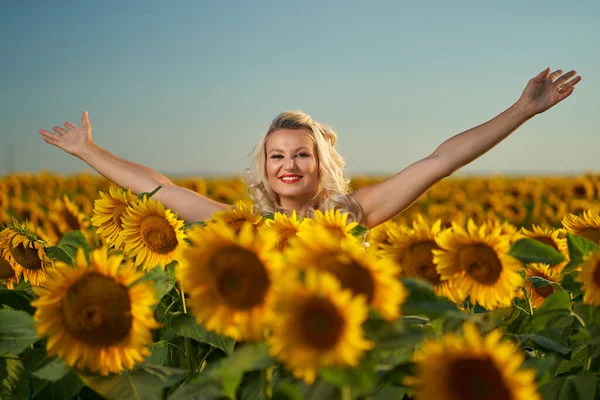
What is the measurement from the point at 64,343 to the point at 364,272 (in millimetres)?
694

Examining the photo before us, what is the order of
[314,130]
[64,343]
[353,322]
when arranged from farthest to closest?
[314,130], [64,343], [353,322]

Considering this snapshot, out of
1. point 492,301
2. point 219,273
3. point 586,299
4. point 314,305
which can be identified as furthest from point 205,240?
point 586,299

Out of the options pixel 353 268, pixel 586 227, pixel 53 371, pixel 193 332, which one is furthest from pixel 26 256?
pixel 586 227

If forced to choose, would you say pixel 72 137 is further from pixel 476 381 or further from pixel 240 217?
pixel 476 381

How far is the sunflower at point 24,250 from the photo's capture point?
2380mm

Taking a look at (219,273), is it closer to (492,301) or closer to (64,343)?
(64,343)

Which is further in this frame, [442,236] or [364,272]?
[442,236]

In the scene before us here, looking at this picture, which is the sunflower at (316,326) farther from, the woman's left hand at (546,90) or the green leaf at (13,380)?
the woman's left hand at (546,90)

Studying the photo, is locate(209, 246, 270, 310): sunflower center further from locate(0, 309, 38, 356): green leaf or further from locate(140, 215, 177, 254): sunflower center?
locate(140, 215, 177, 254): sunflower center

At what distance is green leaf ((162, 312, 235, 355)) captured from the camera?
1853 mm

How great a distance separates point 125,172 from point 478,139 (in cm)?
197

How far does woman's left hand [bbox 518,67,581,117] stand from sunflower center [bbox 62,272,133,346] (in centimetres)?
241

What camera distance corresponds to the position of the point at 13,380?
1.83 metres

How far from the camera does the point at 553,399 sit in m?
1.62
